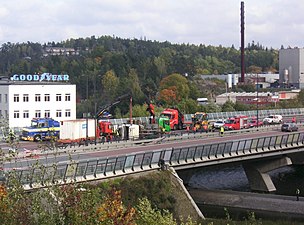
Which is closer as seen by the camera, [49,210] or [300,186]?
[49,210]

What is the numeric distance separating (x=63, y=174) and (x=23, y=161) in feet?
15.2

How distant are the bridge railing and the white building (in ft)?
145

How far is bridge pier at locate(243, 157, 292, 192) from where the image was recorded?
205 ft

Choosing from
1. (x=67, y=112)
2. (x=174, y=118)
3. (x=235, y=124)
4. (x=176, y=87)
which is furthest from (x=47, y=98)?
(x=176, y=87)

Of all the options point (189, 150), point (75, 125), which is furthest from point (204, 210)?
point (75, 125)

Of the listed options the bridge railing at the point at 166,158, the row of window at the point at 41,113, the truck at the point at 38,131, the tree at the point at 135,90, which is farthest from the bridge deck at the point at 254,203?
the tree at the point at 135,90

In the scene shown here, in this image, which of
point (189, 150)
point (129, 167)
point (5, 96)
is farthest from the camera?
point (5, 96)

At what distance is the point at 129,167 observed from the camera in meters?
46.7

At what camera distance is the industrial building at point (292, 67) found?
186625mm

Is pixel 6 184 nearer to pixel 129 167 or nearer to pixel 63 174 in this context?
pixel 63 174

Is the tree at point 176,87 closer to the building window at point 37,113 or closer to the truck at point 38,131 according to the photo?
the building window at point 37,113

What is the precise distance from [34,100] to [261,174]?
46.0m

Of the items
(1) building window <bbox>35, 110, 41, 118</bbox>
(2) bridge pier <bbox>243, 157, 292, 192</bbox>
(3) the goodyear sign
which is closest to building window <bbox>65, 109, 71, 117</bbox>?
(1) building window <bbox>35, 110, 41, 118</bbox>

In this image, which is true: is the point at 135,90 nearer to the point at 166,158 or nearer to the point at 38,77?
the point at 38,77
